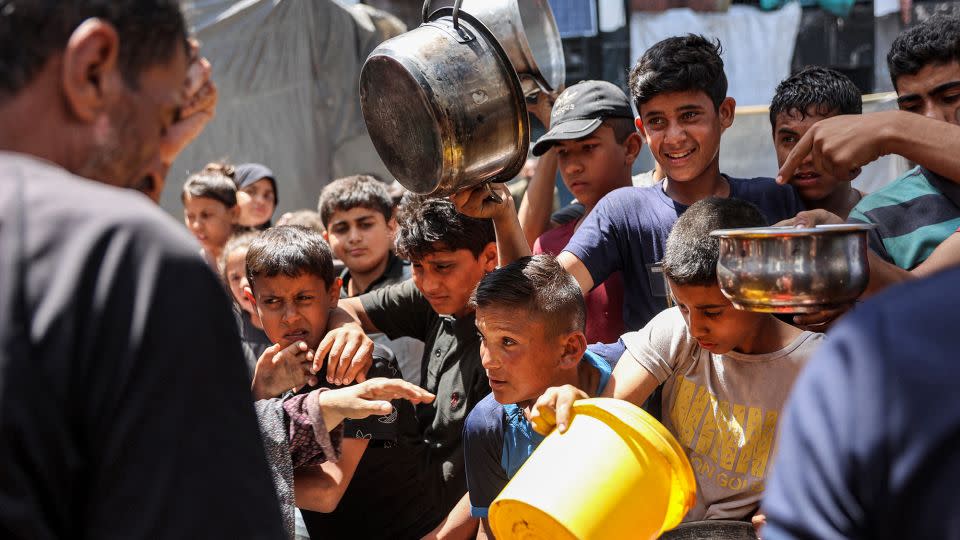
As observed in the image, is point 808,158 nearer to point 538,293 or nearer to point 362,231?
point 538,293

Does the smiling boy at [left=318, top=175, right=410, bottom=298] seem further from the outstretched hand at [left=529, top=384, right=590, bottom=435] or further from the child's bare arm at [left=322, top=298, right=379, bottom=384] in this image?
the outstretched hand at [left=529, top=384, right=590, bottom=435]

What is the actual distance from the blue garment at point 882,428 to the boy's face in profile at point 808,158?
2.55 meters

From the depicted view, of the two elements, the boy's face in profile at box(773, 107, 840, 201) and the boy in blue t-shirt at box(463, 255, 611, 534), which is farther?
the boy's face in profile at box(773, 107, 840, 201)

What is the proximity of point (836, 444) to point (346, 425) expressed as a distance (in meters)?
2.43

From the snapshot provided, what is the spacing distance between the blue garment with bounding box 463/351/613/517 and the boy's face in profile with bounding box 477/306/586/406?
0.25 feet

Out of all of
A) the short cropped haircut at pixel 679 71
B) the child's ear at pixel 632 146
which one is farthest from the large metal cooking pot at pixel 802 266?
the child's ear at pixel 632 146

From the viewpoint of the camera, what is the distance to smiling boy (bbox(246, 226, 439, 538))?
133 inches

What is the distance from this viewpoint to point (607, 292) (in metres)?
3.66

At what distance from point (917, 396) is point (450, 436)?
2.66m

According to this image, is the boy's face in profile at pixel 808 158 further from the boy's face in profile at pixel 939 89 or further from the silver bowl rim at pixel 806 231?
the silver bowl rim at pixel 806 231

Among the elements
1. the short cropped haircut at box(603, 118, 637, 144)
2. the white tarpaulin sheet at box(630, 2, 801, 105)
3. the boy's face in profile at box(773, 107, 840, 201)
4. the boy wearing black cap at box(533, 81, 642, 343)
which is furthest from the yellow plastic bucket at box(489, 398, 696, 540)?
the white tarpaulin sheet at box(630, 2, 801, 105)

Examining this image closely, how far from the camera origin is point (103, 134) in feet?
3.91

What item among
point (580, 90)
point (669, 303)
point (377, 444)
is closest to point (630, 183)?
point (580, 90)

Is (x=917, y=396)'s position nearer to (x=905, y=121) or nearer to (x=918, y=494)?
(x=918, y=494)
